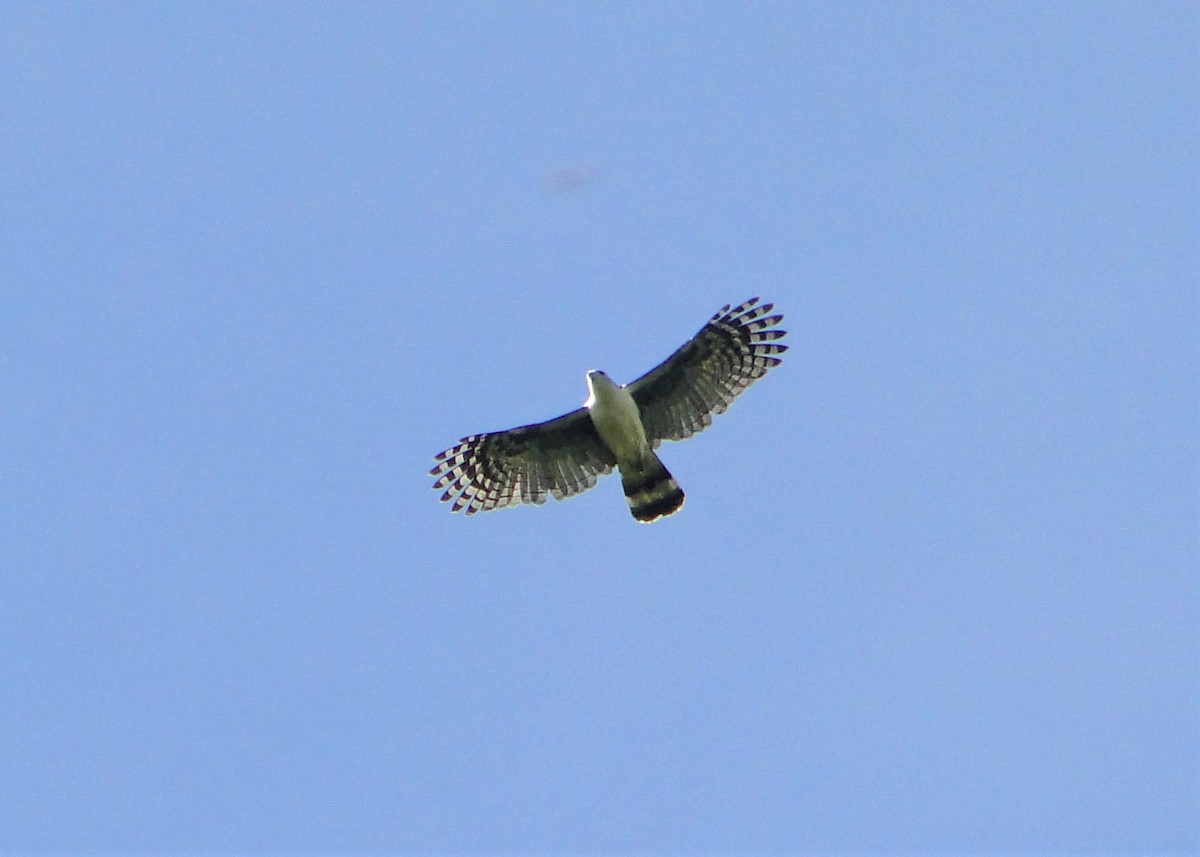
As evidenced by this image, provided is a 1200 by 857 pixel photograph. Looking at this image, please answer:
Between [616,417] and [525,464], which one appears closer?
[616,417]

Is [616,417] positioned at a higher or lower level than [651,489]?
higher

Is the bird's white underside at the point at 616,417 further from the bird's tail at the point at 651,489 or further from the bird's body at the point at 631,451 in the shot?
the bird's tail at the point at 651,489

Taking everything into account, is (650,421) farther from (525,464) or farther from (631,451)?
(525,464)

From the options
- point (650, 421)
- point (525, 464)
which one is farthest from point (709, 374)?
point (525, 464)

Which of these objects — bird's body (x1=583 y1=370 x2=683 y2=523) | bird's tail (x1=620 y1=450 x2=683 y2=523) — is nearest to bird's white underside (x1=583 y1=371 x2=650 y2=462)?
bird's body (x1=583 y1=370 x2=683 y2=523)

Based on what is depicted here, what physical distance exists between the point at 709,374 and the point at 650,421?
813 millimetres

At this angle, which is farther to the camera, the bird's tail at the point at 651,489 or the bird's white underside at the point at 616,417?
the bird's tail at the point at 651,489

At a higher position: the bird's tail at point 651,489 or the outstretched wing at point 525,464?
the outstretched wing at point 525,464

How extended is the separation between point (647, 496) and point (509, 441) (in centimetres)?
162

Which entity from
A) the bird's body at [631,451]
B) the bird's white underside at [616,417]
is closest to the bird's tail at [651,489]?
the bird's body at [631,451]

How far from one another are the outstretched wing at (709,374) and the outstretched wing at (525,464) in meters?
0.70

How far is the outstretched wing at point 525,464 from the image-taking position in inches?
755

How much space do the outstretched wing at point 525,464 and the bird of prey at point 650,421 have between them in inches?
0.4

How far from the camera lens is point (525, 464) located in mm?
19516
